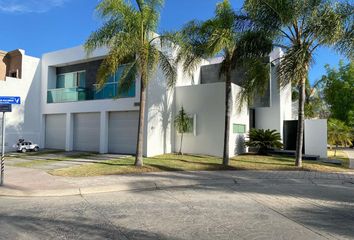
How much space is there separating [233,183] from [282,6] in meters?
8.50

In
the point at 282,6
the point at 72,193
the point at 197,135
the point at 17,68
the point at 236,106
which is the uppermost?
the point at 282,6

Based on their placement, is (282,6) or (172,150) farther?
(172,150)

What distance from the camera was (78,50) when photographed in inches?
862

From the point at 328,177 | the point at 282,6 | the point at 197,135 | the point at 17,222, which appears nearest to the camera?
the point at 17,222

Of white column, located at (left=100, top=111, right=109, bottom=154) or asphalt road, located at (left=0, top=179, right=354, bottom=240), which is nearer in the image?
asphalt road, located at (left=0, top=179, right=354, bottom=240)

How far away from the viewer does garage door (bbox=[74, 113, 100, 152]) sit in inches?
821

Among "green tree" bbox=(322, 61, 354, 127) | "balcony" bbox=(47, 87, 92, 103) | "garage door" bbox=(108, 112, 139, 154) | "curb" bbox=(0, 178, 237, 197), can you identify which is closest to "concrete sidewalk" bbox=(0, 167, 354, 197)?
"curb" bbox=(0, 178, 237, 197)

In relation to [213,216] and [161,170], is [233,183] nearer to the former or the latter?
[161,170]

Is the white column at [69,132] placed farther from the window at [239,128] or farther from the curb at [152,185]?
the curb at [152,185]

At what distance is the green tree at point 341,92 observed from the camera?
124ft

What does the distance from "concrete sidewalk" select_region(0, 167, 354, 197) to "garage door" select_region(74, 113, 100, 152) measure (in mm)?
6996

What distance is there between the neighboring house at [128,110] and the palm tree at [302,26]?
8.48 feet

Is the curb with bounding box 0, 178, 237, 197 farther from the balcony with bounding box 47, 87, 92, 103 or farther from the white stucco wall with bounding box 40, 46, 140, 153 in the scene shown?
the balcony with bounding box 47, 87, 92, 103


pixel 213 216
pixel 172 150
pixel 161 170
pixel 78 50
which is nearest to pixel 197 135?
pixel 172 150
